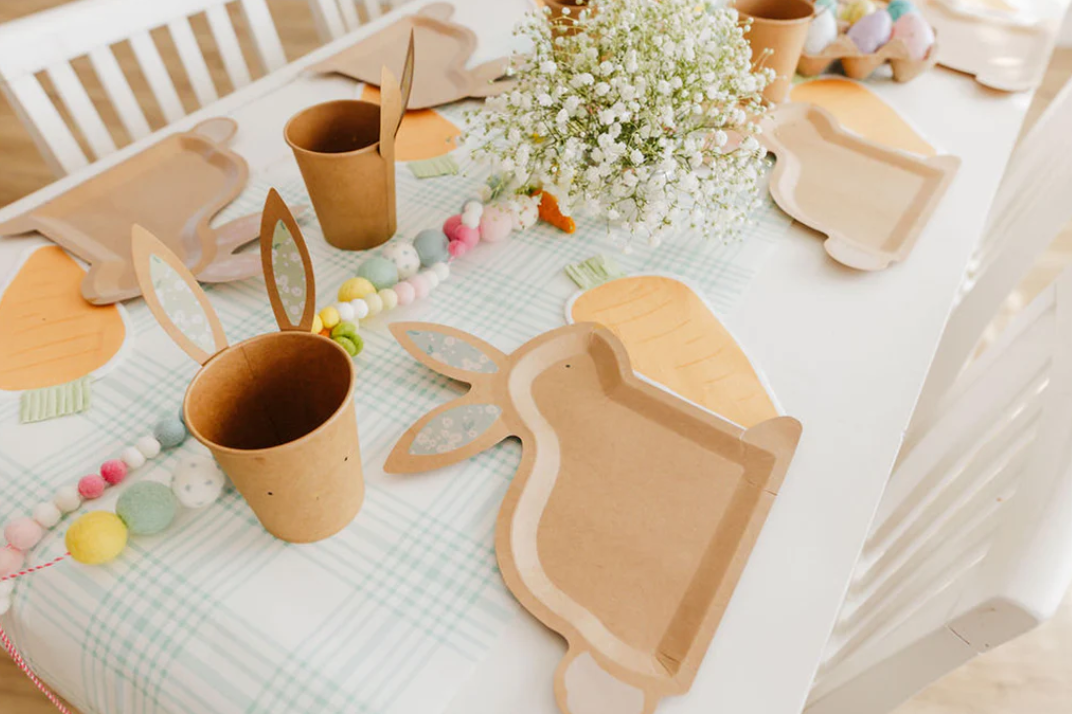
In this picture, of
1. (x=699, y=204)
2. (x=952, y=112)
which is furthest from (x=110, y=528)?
(x=952, y=112)

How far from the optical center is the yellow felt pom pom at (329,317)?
769 millimetres

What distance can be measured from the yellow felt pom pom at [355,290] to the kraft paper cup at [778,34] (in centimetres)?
66

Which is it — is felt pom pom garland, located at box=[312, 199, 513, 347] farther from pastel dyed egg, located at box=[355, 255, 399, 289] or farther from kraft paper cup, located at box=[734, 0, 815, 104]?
kraft paper cup, located at box=[734, 0, 815, 104]

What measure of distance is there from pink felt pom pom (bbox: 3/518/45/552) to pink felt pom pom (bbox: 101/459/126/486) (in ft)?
0.21

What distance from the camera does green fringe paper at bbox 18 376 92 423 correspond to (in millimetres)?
692

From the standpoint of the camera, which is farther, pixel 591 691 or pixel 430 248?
pixel 430 248

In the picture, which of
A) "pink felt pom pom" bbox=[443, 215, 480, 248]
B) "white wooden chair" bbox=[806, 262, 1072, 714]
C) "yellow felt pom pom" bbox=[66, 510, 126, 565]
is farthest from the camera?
"pink felt pom pom" bbox=[443, 215, 480, 248]

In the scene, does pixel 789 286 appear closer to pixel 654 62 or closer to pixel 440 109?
pixel 654 62

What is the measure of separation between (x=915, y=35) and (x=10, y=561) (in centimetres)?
150

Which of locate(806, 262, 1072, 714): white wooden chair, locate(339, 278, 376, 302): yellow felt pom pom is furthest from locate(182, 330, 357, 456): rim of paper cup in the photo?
locate(806, 262, 1072, 714): white wooden chair

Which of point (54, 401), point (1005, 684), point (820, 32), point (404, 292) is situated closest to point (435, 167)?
point (404, 292)

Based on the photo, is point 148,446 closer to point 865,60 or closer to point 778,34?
point 778,34

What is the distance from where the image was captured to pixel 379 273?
822 millimetres

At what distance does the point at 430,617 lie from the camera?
576mm
